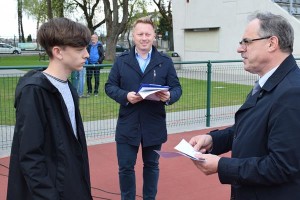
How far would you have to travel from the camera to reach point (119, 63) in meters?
3.94

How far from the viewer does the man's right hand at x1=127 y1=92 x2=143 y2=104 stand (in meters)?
3.68

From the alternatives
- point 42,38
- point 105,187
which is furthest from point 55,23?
point 105,187

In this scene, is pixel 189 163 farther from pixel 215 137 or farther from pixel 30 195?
pixel 30 195

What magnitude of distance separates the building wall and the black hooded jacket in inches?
695

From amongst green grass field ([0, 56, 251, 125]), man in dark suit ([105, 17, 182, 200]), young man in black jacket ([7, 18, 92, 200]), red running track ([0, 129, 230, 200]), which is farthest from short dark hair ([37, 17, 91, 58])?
green grass field ([0, 56, 251, 125])

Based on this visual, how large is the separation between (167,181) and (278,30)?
333 centimetres

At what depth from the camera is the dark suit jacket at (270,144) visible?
189 centimetres

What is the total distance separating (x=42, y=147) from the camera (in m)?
2.23

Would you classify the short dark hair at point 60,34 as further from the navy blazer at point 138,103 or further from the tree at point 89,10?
the tree at point 89,10

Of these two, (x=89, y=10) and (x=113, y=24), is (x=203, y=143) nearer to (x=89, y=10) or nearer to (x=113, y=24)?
(x=113, y=24)

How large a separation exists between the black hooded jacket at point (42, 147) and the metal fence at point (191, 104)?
4504 millimetres

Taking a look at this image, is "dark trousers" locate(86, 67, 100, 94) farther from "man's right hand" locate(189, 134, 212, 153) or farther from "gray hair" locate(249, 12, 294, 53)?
"gray hair" locate(249, 12, 294, 53)

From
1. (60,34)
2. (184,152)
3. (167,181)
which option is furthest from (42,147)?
(167,181)

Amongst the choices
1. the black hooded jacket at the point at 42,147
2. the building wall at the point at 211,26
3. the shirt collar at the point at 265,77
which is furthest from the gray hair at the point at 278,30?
the building wall at the point at 211,26
